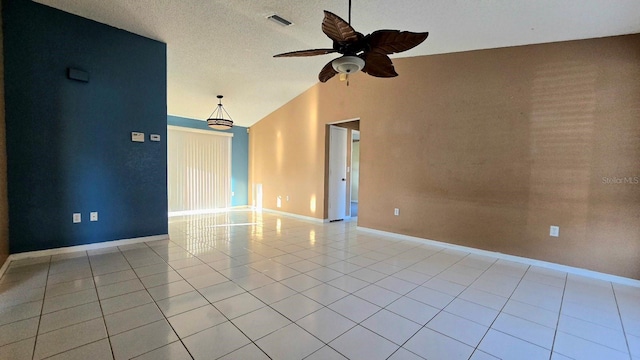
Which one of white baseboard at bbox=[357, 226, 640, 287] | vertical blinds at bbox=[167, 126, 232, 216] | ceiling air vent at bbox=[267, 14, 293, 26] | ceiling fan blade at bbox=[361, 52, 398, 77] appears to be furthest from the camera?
vertical blinds at bbox=[167, 126, 232, 216]

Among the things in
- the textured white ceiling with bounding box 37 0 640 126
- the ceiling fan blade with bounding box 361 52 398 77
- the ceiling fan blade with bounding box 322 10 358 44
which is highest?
the textured white ceiling with bounding box 37 0 640 126

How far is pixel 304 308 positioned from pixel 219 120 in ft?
15.0

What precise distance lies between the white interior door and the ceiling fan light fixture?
3.47 meters

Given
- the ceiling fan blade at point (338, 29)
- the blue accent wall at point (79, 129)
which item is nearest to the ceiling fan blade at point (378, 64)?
the ceiling fan blade at point (338, 29)

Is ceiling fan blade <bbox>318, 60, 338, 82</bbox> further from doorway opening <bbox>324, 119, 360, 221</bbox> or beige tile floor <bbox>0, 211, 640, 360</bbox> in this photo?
doorway opening <bbox>324, 119, 360, 221</bbox>

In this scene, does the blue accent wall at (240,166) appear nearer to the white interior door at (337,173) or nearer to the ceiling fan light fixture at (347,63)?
the white interior door at (337,173)

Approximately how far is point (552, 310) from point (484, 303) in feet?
1.67

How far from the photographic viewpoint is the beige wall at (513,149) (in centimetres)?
278

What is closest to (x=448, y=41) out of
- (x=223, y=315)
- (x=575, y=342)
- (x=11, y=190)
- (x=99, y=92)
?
(x=575, y=342)

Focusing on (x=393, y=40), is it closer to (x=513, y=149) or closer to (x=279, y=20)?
(x=279, y=20)

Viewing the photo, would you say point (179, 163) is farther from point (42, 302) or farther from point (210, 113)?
point (42, 302)

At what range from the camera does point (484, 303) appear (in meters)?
2.24

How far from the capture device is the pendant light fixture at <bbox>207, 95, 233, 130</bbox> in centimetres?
555

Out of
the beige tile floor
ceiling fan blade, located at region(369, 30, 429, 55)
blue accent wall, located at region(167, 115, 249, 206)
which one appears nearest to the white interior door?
the beige tile floor
